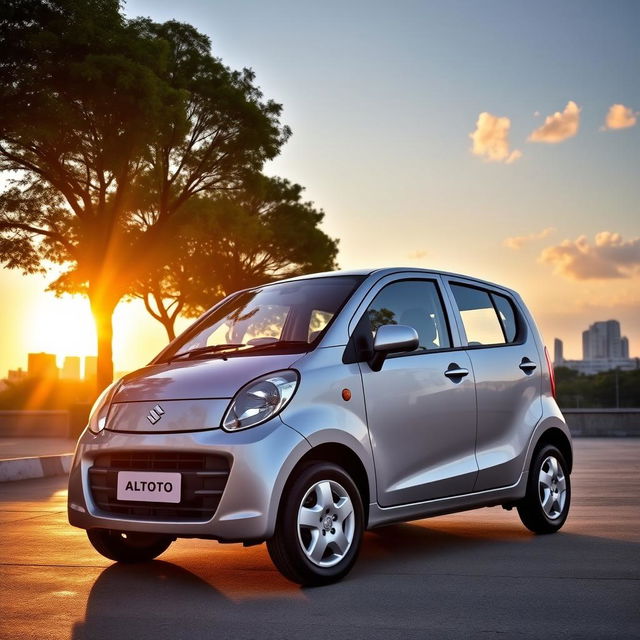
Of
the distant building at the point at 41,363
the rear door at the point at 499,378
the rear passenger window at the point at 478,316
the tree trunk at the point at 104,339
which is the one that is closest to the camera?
the rear door at the point at 499,378

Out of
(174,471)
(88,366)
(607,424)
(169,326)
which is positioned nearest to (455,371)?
(174,471)

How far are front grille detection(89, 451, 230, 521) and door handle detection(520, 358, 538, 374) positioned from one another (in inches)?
117

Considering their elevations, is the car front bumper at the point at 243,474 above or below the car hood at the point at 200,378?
below

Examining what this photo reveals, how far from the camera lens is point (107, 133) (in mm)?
23297

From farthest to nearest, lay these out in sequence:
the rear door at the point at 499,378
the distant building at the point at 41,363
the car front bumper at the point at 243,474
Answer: the distant building at the point at 41,363 < the rear door at the point at 499,378 < the car front bumper at the point at 243,474

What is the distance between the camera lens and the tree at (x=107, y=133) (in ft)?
68.0

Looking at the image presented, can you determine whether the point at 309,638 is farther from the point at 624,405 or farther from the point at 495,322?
the point at 624,405

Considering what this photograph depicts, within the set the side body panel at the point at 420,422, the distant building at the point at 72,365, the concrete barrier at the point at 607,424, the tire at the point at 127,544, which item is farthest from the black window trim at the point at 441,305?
the distant building at the point at 72,365

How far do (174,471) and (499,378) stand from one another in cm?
269

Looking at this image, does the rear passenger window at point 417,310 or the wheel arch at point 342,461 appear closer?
the wheel arch at point 342,461

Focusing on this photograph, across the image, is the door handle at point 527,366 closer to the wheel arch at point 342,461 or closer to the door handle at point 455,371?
the door handle at point 455,371

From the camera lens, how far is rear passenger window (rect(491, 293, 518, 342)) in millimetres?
7891

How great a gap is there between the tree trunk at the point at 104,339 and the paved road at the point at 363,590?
18.2 metres

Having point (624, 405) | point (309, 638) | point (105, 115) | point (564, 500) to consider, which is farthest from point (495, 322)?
point (624, 405)
